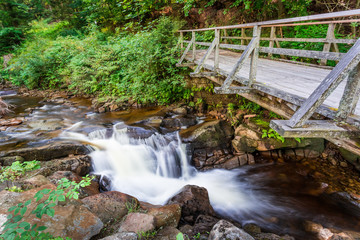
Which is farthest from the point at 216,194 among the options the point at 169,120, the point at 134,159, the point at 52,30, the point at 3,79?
the point at 52,30

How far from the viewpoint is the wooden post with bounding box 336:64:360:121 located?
2094mm

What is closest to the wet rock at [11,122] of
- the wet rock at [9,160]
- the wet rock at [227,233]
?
the wet rock at [9,160]

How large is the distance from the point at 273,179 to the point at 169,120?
410 cm

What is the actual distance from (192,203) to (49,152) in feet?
13.7

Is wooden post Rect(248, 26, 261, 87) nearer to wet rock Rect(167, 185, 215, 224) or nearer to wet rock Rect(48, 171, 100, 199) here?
wet rock Rect(167, 185, 215, 224)

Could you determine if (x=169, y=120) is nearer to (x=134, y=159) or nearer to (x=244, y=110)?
(x=134, y=159)

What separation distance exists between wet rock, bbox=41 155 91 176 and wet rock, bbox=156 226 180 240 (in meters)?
3.13

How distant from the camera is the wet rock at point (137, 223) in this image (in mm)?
3227

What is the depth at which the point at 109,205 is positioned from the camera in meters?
3.81

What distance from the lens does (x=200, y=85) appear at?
30.5 feet

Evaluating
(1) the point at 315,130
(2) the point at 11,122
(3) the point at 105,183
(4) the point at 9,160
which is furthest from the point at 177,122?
(2) the point at 11,122

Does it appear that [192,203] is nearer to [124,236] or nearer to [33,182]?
[124,236]

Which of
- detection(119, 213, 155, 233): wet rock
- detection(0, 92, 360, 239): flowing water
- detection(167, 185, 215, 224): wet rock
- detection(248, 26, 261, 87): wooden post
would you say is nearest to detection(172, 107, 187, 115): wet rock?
detection(0, 92, 360, 239): flowing water

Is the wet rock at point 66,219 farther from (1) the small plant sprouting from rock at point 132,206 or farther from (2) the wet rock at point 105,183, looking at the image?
(2) the wet rock at point 105,183
